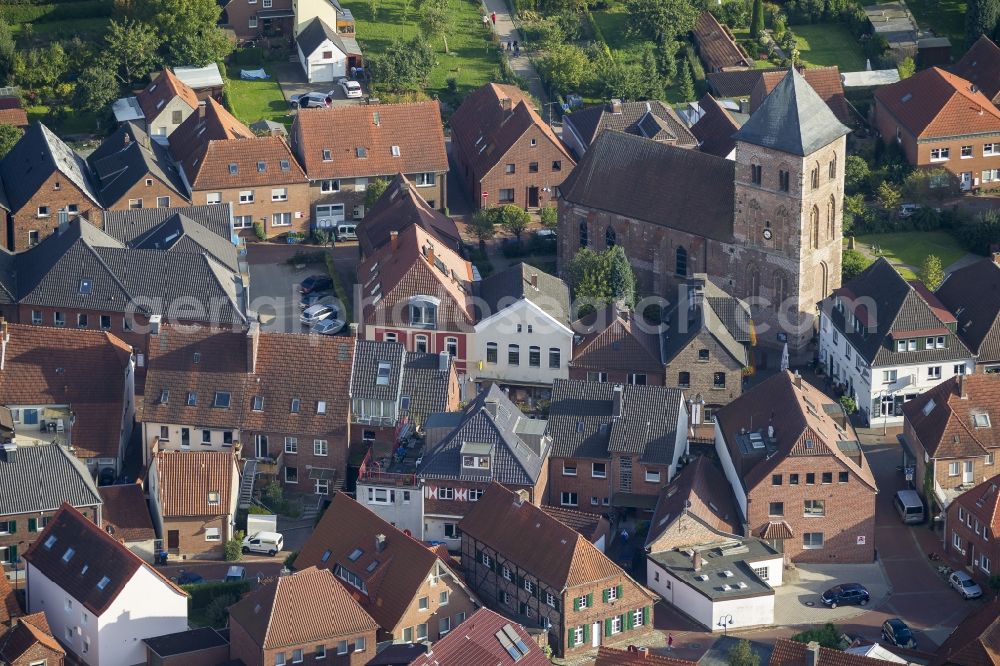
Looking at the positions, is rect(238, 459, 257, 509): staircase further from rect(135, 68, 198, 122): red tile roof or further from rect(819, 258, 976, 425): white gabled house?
rect(135, 68, 198, 122): red tile roof

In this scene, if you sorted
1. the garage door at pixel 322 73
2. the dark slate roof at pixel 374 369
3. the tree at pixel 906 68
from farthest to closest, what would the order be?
1. the tree at pixel 906 68
2. the garage door at pixel 322 73
3. the dark slate roof at pixel 374 369

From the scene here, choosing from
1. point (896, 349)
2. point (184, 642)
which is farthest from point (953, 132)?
point (184, 642)

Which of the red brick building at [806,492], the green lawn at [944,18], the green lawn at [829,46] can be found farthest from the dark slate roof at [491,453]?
the green lawn at [944,18]

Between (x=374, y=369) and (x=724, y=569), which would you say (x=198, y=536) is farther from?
(x=724, y=569)

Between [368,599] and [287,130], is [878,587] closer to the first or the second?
[368,599]

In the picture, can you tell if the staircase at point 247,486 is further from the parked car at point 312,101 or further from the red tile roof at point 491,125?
the parked car at point 312,101

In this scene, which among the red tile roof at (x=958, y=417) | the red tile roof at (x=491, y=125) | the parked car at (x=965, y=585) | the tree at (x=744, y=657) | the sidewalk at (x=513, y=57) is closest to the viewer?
the tree at (x=744, y=657)

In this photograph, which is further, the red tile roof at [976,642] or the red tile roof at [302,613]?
the red tile roof at [302,613]

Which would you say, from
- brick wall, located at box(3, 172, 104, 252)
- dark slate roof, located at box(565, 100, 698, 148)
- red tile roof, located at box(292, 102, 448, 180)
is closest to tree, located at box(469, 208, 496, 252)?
red tile roof, located at box(292, 102, 448, 180)
